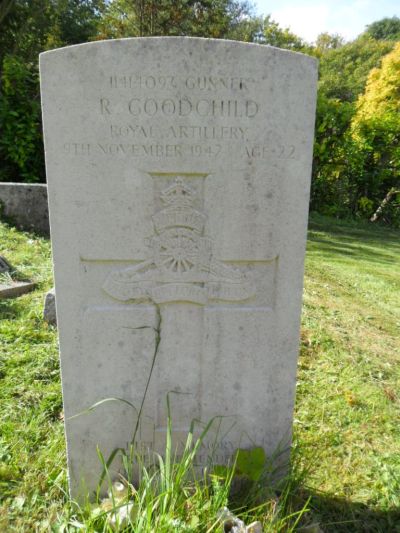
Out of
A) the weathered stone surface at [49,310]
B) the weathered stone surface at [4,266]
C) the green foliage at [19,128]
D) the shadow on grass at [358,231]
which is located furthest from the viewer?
the shadow on grass at [358,231]

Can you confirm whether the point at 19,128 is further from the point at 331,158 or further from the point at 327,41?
the point at 327,41

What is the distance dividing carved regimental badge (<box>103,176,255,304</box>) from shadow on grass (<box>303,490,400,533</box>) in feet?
3.47

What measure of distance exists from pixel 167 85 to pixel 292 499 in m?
1.82

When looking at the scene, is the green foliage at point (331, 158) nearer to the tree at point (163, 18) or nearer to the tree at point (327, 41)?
the tree at point (163, 18)

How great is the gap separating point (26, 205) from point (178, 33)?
10.1 metres

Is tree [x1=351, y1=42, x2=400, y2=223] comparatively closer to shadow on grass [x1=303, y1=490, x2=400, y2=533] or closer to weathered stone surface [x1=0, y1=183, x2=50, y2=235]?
weathered stone surface [x1=0, y1=183, x2=50, y2=235]

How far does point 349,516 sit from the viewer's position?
1.89 m

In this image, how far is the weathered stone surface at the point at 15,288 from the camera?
12.4 feet

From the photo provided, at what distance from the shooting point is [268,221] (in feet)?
5.43

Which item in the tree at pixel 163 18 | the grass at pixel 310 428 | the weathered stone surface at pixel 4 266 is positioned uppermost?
the tree at pixel 163 18

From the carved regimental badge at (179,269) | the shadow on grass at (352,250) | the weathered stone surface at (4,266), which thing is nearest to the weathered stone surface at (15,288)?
the weathered stone surface at (4,266)

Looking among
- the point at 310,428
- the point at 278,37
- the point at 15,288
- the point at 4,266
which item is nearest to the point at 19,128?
the point at 4,266

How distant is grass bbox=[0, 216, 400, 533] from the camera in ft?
5.82

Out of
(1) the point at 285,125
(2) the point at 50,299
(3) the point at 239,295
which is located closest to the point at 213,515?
(3) the point at 239,295
